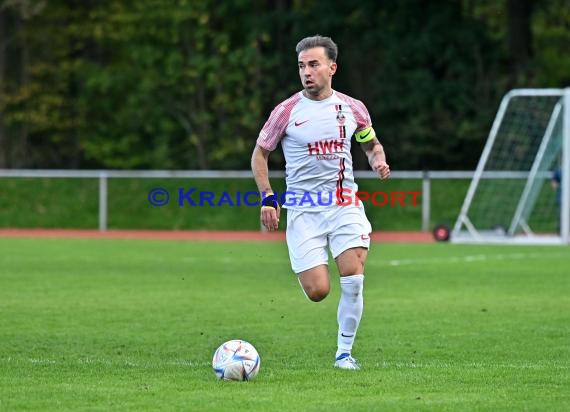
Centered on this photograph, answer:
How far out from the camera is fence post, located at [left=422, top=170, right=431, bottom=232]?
1224 inches

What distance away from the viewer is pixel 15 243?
87.0 feet

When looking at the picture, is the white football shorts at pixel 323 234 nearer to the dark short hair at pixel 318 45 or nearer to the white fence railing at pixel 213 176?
the dark short hair at pixel 318 45

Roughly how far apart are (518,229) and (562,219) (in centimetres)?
195

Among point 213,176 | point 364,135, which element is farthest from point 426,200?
point 364,135

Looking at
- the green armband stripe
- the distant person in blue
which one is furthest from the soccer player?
the distant person in blue

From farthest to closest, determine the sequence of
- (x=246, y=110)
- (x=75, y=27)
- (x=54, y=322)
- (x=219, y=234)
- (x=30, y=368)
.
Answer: (x=75, y=27)
(x=246, y=110)
(x=219, y=234)
(x=54, y=322)
(x=30, y=368)

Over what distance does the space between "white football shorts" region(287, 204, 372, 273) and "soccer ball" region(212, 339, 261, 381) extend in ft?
3.07

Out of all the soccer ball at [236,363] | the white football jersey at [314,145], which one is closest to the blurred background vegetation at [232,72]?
the white football jersey at [314,145]

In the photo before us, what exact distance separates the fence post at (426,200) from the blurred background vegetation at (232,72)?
498 centimetres

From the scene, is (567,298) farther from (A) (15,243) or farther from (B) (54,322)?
(A) (15,243)

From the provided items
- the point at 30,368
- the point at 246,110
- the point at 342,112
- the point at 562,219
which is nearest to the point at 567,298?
the point at 342,112

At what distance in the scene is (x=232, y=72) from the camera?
4028 cm

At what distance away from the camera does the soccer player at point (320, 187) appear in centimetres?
913

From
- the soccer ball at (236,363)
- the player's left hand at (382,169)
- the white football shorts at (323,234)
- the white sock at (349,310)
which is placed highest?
the player's left hand at (382,169)
